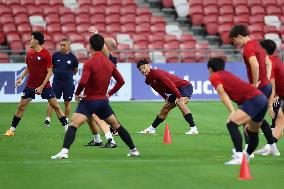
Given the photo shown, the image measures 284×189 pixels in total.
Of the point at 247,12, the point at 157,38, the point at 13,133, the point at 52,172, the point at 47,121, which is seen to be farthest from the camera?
the point at 247,12

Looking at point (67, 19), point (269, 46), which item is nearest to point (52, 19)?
point (67, 19)

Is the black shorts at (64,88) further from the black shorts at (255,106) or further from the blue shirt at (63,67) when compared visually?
the black shorts at (255,106)

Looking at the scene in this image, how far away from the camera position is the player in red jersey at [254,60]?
1516cm

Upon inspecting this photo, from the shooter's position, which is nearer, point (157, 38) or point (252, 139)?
point (252, 139)

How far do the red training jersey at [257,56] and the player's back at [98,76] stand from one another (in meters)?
2.37

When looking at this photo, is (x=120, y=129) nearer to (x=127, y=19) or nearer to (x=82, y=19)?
(x=82, y=19)

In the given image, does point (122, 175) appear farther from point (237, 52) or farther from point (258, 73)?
point (237, 52)

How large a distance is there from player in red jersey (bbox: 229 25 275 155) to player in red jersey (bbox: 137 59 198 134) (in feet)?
13.1

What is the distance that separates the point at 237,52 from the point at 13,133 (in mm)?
14993

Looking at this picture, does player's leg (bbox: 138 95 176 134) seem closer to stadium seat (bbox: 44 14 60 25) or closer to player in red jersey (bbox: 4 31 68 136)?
player in red jersey (bbox: 4 31 68 136)

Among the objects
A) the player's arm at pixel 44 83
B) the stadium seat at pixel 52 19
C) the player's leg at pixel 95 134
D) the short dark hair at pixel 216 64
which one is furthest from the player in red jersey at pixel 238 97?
the stadium seat at pixel 52 19

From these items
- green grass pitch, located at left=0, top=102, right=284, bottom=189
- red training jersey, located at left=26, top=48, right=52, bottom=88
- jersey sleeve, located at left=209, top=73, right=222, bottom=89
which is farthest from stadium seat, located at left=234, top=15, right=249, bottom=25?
jersey sleeve, located at left=209, top=73, right=222, bottom=89

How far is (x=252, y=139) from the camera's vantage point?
15.0 meters

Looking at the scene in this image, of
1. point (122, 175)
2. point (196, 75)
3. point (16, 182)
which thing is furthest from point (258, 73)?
point (196, 75)
